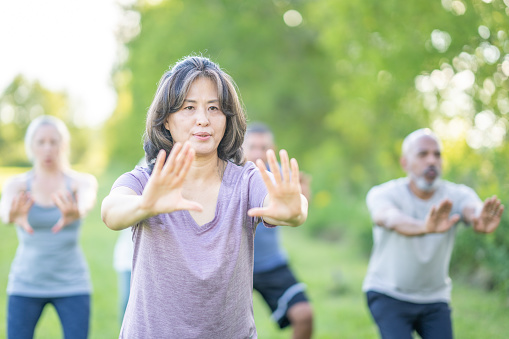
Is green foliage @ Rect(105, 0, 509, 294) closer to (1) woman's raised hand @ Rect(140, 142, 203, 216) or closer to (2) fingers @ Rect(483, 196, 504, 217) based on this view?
(1) woman's raised hand @ Rect(140, 142, 203, 216)

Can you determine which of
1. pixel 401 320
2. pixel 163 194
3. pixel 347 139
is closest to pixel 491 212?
pixel 401 320

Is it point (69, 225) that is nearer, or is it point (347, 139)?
point (69, 225)

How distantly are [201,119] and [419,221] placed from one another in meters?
2.13

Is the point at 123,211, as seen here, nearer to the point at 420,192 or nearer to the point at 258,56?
the point at 420,192

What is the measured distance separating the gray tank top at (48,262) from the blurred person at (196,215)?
6.88 ft

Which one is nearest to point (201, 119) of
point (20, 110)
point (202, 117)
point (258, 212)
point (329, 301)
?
point (202, 117)

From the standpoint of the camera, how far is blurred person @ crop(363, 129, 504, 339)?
4301 mm

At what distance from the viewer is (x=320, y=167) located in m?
17.7

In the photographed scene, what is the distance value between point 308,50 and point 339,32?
11223 millimetres

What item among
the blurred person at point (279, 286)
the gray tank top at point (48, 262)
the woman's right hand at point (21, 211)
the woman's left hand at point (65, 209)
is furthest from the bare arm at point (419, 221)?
the woman's right hand at point (21, 211)

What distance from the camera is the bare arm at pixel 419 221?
3.94 metres

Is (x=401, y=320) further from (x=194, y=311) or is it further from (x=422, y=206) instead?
(x=194, y=311)

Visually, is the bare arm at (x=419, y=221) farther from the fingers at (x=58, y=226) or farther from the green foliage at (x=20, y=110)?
the green foliage at (x=20, y=110)

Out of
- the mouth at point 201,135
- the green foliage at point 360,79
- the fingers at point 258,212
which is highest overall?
the green foliage at point 360,79
